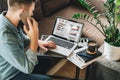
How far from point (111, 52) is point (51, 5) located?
1099mm

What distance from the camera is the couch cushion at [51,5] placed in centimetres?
253

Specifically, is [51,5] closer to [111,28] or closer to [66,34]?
[66,34]

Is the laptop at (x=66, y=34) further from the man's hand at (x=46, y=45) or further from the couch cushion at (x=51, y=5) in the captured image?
the couch cushion at (x=51, y=5)

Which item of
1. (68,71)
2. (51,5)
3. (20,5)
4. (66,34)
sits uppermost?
(20,5)

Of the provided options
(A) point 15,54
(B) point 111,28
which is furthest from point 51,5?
(A) point 15,54

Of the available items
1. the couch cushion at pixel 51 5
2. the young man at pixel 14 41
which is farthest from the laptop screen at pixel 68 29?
the couch cushion at pixel 51 5

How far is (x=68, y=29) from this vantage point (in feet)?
6.33

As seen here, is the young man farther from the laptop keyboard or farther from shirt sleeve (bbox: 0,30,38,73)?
the laptop keyboard

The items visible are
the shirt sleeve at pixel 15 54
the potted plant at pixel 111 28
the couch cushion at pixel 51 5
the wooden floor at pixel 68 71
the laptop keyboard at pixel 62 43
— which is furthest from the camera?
the couch cushion at pixel 51 5

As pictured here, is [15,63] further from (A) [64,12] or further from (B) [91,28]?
(A) [64,12]

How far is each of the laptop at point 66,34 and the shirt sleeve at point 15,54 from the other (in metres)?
0.41

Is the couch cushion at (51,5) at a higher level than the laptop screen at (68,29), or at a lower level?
higher

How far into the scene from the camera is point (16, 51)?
1.42 m

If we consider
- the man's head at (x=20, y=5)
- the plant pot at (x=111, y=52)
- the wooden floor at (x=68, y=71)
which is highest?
the man's head at (x=20, y=5)
